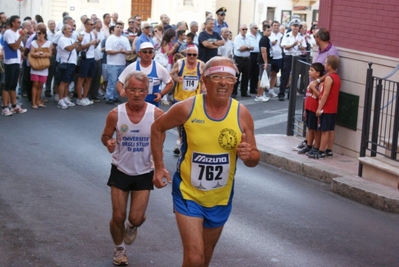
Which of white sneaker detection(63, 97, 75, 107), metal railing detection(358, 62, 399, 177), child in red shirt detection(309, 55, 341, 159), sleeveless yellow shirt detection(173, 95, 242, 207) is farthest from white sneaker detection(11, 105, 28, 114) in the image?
sleeveless yellow shirt detection(173, 95, 242, 207)

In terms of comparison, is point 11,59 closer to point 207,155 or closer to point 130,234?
point 130,234

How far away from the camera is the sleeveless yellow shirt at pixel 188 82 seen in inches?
527

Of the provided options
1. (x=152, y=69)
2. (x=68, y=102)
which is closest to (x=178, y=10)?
(x=68, y=102)

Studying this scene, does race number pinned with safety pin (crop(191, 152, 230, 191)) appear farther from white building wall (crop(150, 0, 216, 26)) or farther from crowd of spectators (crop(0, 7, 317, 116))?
white building wall (crop(150, 0, 216, 26))

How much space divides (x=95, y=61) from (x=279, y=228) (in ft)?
38.3

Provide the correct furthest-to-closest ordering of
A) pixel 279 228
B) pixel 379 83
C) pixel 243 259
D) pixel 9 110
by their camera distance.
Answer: pixel 9 110 < pixel 379 83 < pixel 279 228 < pixel 243 259

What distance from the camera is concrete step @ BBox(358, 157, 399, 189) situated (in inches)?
443

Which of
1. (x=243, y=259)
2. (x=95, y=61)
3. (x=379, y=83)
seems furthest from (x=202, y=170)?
(x=95, y=61)

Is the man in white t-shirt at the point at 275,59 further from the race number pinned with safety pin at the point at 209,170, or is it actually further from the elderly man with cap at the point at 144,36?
the race number pinned with safety pin at the point at 209,170

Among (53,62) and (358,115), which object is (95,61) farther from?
(358,115)

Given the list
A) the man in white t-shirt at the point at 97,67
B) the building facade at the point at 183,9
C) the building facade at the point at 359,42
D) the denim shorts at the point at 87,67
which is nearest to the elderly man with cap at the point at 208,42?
the man in white t-shirt at the point at 97,67

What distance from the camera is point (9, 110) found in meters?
17.4

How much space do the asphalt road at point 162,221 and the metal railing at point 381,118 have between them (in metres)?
1.04

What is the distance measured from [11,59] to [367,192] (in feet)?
30.6
